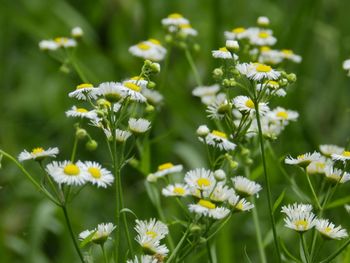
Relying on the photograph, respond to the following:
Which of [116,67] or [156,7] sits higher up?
[156,7]

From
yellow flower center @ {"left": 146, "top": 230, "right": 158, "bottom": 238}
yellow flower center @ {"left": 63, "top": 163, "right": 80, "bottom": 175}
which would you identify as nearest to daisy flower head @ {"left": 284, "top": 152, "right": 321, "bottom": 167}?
yellow flower center @ {"left": 146, "top": 230, "right": 158, "bottom": 238}

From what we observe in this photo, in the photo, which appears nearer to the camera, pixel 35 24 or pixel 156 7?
pixel 35 24

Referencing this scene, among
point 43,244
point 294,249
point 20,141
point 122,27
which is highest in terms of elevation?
point 122,27

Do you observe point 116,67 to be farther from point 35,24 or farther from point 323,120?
point 323,120

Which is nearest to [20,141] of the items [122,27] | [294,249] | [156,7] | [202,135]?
[122,27]

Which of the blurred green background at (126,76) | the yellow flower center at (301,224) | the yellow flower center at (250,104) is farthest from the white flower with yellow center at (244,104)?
the blurred green background at (126,76)

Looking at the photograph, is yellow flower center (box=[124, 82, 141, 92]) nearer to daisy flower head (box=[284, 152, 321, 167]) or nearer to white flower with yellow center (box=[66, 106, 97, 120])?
white flower with yellow center (box=[66, 106, 97, 120])

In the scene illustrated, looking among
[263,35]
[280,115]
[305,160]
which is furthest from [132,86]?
[263,35]

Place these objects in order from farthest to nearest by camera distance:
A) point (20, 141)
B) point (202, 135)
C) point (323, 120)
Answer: point (323, 120) → point (20, 141) → point (202, 135)
